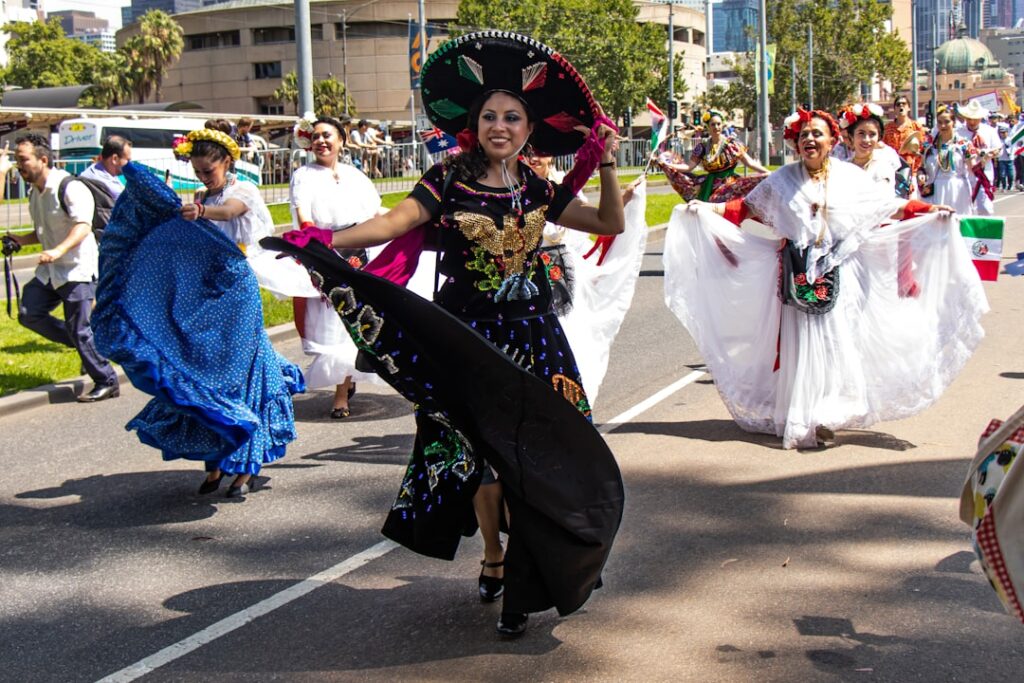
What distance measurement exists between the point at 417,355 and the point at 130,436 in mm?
4522

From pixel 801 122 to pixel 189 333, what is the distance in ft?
11.9

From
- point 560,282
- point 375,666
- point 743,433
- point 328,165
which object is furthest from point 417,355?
point 328,165

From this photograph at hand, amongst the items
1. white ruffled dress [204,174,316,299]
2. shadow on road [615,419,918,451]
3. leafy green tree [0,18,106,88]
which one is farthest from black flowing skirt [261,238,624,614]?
leafy green tree [0,18,106,88]

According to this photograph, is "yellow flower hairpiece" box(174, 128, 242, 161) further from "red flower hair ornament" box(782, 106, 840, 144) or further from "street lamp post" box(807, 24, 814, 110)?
"street lamp post" box(807, 24, 814, 110)

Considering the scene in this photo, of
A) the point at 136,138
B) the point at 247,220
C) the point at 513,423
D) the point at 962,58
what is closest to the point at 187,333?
the point at 247,220

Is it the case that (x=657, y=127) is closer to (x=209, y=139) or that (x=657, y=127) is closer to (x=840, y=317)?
(x=840, y=317)

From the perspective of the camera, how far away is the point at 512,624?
14.7 ft

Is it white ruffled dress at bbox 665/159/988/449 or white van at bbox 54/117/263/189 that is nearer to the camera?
white ruffled dress at bbox 665/159/988/449

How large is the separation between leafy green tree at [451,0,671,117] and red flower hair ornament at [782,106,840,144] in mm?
49450

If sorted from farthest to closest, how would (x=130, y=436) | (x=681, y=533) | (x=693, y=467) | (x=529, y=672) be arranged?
(x=130, y=436) < (x=693, y=467) < (x=681, y=533) < (x=529, y=672)

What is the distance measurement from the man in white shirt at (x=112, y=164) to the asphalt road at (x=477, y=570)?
375 cm

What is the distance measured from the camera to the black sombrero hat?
4723 mm

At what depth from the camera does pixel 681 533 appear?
223 inches

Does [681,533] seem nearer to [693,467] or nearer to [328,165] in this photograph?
[693,467]
